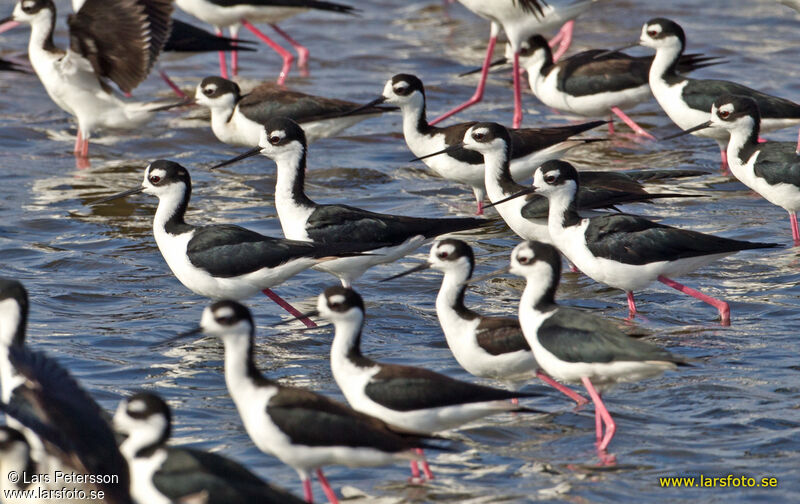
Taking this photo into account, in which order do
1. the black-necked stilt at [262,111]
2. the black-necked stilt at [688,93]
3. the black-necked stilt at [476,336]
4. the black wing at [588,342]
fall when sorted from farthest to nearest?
the black-necked stilt at [262,111]
the black-necked stilt at [688,93]
the black-necked stilt at [476,336]
the black wing at [588,342]

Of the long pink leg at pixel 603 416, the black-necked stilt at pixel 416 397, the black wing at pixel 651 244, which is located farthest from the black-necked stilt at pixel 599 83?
the black-necked stilt at pixel 416 397

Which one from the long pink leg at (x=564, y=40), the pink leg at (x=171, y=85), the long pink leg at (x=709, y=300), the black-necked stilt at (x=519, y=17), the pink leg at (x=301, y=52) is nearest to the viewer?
the long pink leg at (x=709, y=300)

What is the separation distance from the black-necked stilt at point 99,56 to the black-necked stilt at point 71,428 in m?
6.34

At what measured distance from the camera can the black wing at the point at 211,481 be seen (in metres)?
4.88

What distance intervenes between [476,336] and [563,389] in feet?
2.04

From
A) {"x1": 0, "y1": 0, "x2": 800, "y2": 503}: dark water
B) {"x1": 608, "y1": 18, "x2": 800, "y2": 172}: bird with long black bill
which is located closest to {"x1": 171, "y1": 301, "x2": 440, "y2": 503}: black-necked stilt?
{"x1": 0, "y1": 0, "x2": 800, "y2": 503}: dark water

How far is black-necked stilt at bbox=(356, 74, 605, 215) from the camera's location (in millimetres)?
10578

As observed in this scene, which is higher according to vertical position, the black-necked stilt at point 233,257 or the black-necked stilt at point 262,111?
the black-necked stilt at point 262,111

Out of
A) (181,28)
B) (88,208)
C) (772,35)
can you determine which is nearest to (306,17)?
(181,28)

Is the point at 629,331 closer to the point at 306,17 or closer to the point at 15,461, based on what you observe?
the point at 15,461

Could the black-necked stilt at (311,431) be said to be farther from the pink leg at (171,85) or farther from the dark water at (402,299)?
the pink leg at (171,85)

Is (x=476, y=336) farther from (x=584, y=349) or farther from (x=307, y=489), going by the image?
(x=307, y=489)

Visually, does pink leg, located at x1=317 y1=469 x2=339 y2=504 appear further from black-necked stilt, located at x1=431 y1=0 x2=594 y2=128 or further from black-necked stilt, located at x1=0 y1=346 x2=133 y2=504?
black-necked stilt, located at x1=431 y1=0 x2=594 y2=128

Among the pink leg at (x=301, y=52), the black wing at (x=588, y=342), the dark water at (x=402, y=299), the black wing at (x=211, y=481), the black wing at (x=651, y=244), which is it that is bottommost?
the dark water at (x=402, y=299)
